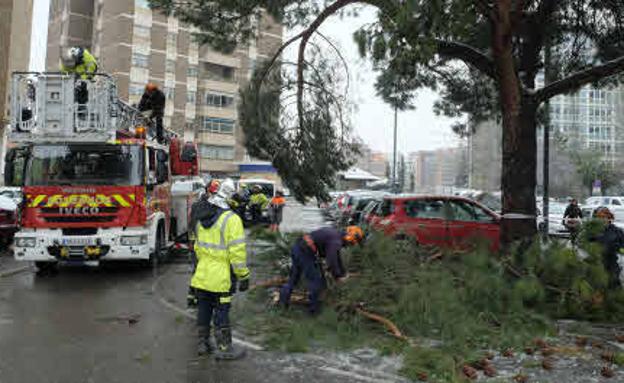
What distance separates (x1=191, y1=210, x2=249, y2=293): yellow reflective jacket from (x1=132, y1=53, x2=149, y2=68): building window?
52494mm

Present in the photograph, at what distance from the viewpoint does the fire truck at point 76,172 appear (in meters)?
9.27

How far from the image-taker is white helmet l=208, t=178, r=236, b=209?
18.5 ft

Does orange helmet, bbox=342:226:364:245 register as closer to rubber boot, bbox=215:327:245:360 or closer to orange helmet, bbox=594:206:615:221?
rubber boot, bbox=215:327:245:360

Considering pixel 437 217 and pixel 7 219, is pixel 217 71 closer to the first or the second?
pixel 7 219

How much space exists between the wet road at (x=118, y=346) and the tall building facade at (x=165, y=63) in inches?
1707

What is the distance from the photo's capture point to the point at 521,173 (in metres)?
9.30

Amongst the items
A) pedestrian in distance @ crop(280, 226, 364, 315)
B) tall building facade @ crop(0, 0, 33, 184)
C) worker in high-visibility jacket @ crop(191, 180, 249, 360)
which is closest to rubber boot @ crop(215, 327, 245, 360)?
worker in high-visibility jacket @ crop(191, 180, 249, 360)

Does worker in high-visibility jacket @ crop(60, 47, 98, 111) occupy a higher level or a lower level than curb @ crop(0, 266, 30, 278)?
higher

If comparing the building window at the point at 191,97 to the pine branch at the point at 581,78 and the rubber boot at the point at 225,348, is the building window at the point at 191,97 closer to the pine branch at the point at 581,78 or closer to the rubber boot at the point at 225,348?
the pine branch at the point at 581,78

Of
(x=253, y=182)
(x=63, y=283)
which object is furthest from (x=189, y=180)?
(x=253, y=182)

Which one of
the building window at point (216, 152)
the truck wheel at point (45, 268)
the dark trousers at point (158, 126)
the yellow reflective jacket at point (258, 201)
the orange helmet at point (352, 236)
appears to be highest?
the building window at point (216, 152)

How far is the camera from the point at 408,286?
6.82m

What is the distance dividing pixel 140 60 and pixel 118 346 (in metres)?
52.6

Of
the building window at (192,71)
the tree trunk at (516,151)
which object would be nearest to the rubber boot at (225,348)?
the tree trunk at (516,151)
